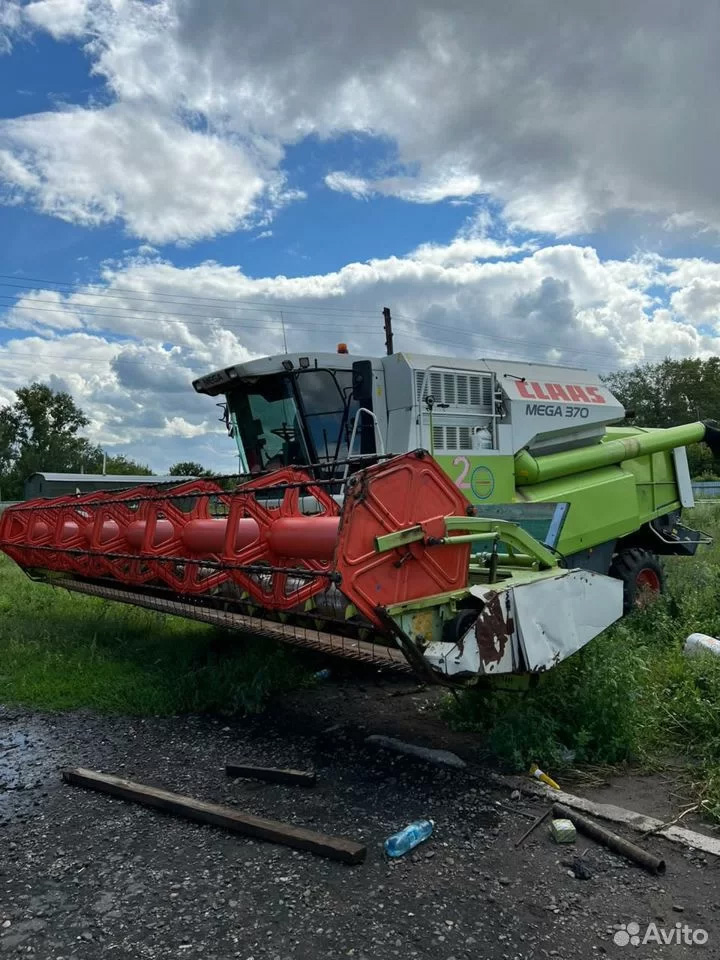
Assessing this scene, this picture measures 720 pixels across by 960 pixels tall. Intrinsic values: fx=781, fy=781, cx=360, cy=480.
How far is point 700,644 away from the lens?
563 centimetres

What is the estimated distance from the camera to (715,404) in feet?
179

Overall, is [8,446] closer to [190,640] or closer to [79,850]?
[190,640]

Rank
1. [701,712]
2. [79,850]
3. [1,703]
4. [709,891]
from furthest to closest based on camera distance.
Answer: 1. [1,703]
2. [701,712]
3. [79,850]
4. [709,891]

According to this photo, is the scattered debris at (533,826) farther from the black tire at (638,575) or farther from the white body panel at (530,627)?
the black tire at (638,575)

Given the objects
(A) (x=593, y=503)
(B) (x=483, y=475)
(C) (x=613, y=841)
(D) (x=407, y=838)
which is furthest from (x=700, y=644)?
(D) (x=407, y=838)

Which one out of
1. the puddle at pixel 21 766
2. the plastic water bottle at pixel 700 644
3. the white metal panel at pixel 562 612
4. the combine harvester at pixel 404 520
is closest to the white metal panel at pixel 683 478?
the combine harvester at pixel 404 520

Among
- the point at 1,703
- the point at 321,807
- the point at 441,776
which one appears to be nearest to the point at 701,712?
the point at 441,776

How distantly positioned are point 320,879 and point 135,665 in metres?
3.74

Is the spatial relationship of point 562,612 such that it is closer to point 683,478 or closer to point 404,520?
point 404,520

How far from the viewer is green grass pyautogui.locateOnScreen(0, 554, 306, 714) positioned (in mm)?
5586

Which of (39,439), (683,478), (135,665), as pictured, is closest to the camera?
(135,665)

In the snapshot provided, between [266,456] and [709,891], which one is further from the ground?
[266,456]

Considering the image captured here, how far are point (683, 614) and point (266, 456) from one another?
394cm

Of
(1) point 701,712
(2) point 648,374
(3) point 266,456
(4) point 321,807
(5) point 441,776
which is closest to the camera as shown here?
(4) point 321,807
